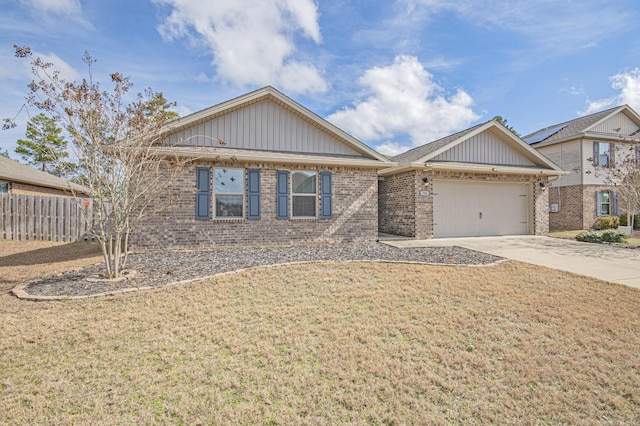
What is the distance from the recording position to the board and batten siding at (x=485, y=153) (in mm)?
12586

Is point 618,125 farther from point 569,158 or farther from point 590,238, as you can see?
point 590,238

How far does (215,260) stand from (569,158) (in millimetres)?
19587

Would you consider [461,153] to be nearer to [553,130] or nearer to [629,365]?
[629,365]

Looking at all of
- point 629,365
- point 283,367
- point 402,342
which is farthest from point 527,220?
point 283,367

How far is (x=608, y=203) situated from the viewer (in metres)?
17.6

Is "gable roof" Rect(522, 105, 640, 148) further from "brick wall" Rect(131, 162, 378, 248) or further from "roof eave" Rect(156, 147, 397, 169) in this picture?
"brick wall" Rect(131, 162, 378, 248)

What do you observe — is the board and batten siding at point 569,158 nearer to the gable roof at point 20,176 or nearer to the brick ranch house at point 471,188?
the brick ranch house at point 471,188

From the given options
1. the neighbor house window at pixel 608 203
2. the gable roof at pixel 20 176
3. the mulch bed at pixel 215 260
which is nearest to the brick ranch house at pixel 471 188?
the mulch bed at pixel 215 260

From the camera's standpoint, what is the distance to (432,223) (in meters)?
12.0

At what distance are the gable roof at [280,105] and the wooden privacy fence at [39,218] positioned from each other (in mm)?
5795

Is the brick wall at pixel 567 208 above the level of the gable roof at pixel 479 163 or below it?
below

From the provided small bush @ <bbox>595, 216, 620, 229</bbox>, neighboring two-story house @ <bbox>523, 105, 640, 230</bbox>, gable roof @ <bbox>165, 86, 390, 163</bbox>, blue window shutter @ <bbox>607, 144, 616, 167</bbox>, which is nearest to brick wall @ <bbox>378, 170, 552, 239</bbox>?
gable roof @ <bbox>165, 86, 390, 163</bbox>

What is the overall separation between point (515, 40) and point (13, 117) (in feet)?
43.0

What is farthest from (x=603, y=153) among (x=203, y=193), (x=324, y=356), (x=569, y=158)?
(x=324, y=356)
